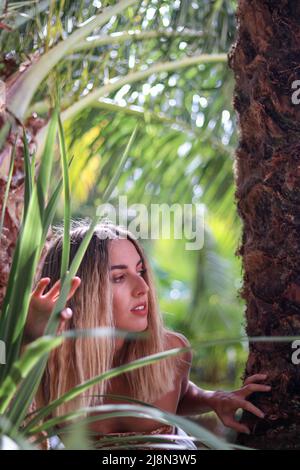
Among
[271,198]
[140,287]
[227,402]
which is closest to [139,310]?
[140,287]

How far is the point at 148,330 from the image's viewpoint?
2656 millimetres

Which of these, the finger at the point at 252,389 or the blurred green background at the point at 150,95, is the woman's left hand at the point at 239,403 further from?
the blurred green background at the point at 150,95

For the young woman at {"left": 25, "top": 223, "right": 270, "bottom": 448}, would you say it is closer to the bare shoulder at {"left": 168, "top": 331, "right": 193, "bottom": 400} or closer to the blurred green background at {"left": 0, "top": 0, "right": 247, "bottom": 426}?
the bare shoulder at {"left": 168, "top": 331, "right": 193, "bottom": 400}

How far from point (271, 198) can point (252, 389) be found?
51 cm

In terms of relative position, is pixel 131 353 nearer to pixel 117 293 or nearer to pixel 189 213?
pixel 117 293

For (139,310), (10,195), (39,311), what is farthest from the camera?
(10,195)

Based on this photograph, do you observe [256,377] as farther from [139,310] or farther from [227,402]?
[139,310]

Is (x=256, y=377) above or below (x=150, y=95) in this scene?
below

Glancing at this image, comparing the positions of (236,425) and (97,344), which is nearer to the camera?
(236,425)

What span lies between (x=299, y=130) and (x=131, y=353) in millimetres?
932

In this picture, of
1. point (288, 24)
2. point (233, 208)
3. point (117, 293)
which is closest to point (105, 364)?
point (117, 293)

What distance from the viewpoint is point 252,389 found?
2139 mm

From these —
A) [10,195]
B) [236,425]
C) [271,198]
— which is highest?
[10,195]

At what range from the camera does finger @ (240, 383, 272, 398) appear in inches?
83.4
